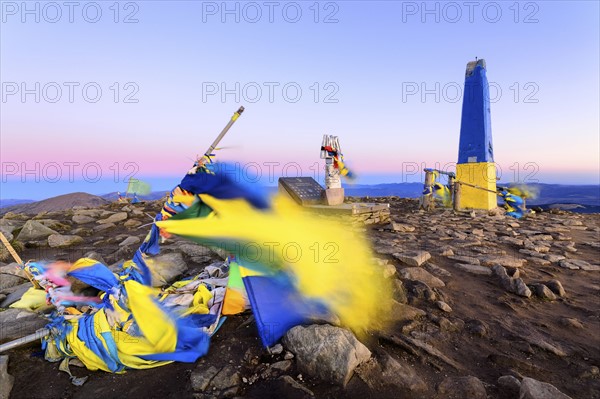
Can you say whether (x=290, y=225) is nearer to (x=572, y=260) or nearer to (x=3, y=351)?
(x=3, y=351)

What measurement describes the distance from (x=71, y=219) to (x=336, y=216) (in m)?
8.72

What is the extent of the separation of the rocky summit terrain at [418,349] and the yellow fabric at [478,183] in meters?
7.56

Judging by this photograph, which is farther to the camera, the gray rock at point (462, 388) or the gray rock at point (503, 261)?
the gray rock at point (503, 261)

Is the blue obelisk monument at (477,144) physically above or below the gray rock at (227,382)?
above

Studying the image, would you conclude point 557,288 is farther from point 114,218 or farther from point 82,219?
point 82,219

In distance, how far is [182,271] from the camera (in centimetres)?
515

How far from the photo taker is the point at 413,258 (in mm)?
5309

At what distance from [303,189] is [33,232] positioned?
7.34 meters

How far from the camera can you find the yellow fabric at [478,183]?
42.6 feet

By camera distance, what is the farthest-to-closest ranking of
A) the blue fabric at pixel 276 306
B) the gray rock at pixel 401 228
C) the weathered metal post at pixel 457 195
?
the weathered metal post at pixel 457 195 → the gray rock at pixel 401 228 → the blue fabric at pixel 276 306

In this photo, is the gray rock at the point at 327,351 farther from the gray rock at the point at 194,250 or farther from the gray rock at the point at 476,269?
the gray rock at the point at 194,250

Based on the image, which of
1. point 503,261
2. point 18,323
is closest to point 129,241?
point 18,323

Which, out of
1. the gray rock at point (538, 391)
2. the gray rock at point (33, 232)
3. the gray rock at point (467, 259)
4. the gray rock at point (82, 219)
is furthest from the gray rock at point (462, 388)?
the gray rock at point (82, 219)

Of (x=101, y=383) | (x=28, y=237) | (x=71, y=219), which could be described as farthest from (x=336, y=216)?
(x=71, y=219)
